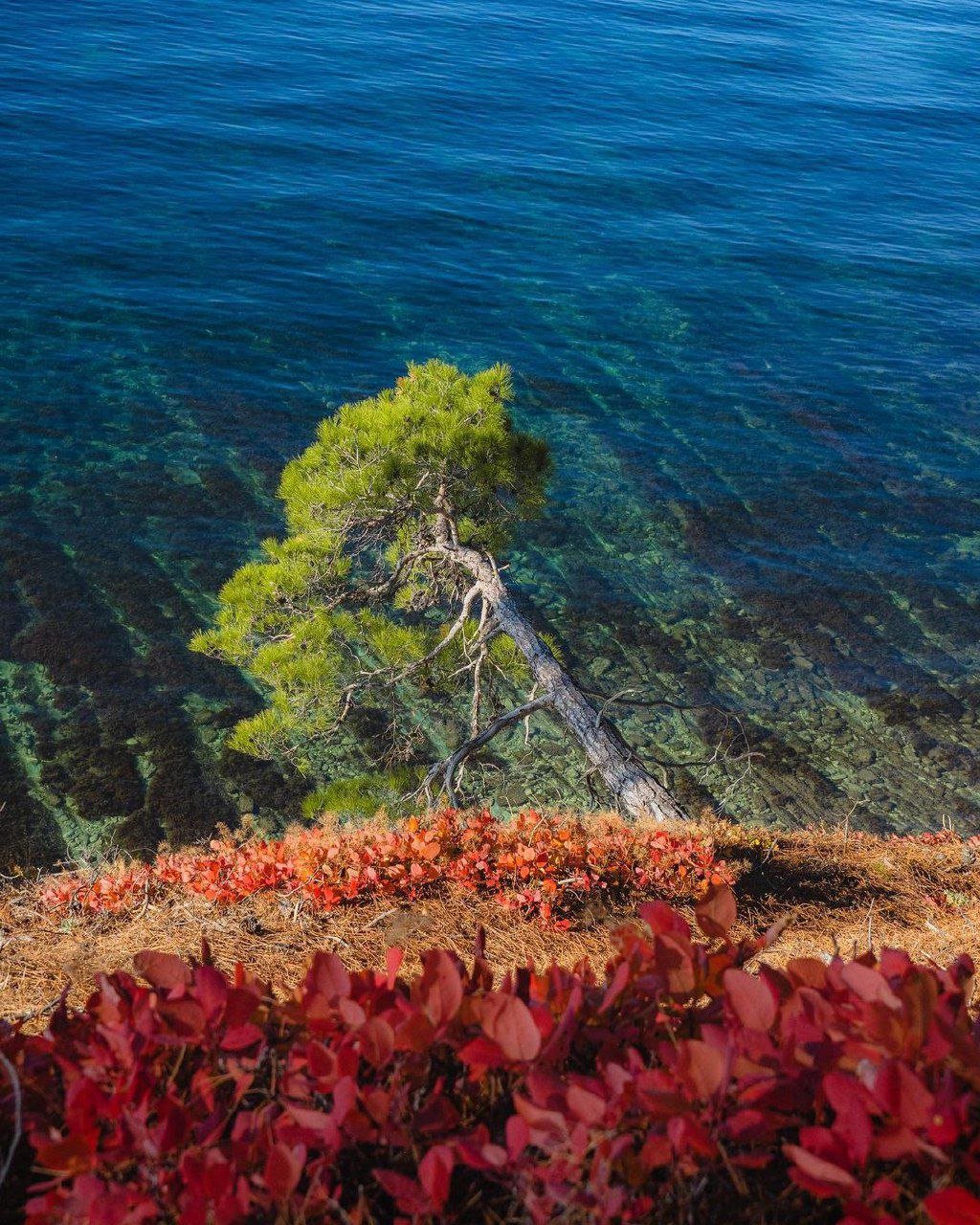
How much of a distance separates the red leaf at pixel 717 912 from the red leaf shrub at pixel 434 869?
3.32 metres

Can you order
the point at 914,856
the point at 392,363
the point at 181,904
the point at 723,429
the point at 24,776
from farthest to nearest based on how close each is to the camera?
1. the point at 392,363
2. the point at 723,429
3. the point at 24,776
4. the point at 914,856
5. the point at 181,904

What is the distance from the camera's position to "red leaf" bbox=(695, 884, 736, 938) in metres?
3.13

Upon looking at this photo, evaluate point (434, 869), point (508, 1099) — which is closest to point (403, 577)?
point (434, 869)

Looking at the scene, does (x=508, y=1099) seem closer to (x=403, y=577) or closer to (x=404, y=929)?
(x=404, y=929)

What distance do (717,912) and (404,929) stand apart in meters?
3.27

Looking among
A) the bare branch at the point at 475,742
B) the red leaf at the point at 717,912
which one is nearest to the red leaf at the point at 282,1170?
the red leaf at the point at 717,912

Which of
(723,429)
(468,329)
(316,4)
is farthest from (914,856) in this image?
(316,4)

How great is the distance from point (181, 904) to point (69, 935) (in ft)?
2.21

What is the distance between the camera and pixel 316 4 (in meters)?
63.1

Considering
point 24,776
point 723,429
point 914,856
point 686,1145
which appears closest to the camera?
point 686,1145

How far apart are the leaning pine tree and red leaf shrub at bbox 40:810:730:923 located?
2017mm

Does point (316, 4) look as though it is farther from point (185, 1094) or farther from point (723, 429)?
point (185, 1094)

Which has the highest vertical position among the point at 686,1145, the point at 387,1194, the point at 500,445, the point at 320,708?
the point at 686,1145

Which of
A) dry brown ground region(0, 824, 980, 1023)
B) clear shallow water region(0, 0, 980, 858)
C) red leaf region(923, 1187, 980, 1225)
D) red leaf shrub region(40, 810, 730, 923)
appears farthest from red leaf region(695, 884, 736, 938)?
clear shallow water region(0, 0, 980, 858)
